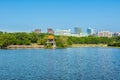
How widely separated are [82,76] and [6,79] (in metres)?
7.79

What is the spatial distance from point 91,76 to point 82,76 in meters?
0.92

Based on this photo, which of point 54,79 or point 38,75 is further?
point 38,75

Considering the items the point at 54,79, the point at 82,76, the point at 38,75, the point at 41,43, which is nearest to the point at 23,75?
the point at 38,75

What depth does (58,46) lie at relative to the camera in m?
124

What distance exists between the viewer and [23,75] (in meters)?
32.4

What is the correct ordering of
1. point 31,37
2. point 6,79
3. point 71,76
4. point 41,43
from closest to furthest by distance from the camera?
point 6,79 → point 71,76 → point 41,43 → point 31,37

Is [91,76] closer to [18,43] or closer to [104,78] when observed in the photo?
[104,78]

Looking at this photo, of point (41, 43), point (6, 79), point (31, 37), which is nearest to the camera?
point (6, 79)

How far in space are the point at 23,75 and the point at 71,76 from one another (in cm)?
493

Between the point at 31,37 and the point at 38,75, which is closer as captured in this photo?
the point at 38,75

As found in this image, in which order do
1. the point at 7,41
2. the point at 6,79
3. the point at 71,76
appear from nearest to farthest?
the point at 6,79
the point at 71,76
the point at 7,41

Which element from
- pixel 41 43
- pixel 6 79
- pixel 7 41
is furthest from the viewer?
pixel 41 43

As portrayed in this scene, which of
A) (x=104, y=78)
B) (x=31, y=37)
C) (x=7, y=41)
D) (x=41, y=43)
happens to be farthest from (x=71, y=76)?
(x=31, y=37)

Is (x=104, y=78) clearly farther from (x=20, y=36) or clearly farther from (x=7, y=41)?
(x=20, y=36)
